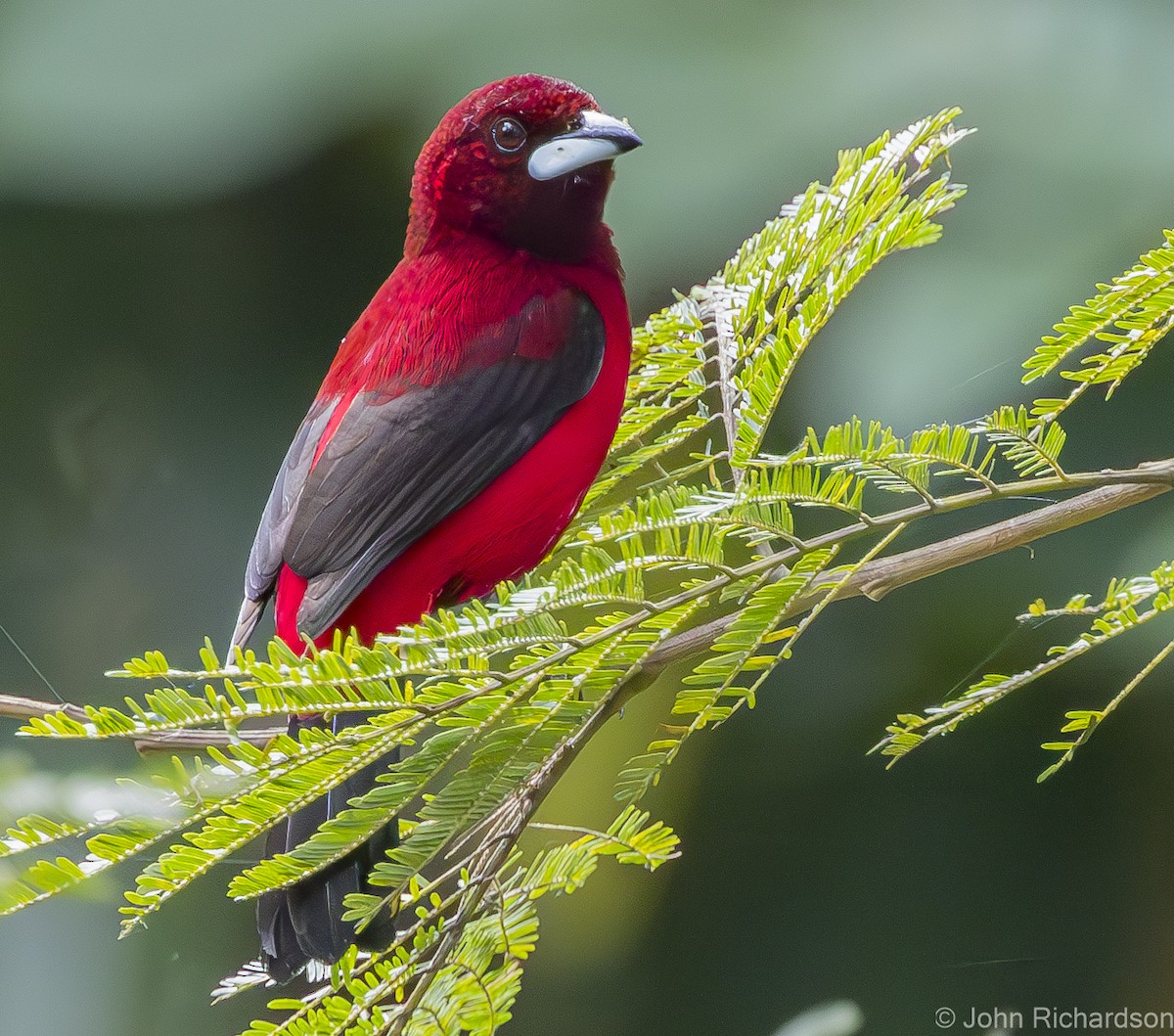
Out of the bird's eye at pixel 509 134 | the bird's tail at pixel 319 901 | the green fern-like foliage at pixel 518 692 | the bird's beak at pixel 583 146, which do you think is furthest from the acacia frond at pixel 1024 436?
the bird's eye at pixel 509 134

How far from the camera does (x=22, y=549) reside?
1245 mm

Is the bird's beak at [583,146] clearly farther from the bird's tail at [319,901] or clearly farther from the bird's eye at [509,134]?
the bird's tail at [319,901]

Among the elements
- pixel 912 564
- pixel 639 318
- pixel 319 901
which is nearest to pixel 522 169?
pixel 639 318

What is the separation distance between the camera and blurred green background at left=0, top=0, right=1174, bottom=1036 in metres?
0.98

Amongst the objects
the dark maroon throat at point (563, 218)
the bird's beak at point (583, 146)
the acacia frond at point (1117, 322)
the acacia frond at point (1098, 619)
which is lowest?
the acacia frond at point (1098, 619)

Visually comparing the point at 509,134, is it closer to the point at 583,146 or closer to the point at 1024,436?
the point at 583,146

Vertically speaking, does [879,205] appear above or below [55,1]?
below

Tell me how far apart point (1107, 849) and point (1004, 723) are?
0.13 meters

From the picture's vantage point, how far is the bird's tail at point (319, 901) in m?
0.66

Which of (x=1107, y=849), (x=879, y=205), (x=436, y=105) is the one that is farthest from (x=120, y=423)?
(x=1107, y=849)

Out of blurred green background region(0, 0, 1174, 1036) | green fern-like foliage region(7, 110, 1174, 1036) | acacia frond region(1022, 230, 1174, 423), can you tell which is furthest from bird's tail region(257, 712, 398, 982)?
acacia frond region(1022, 230, 1174, 423)

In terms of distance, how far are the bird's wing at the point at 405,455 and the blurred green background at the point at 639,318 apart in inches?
9.9

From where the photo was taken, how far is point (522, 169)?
3.28 ft

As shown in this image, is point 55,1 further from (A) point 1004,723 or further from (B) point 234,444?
(A) point 1004,723
